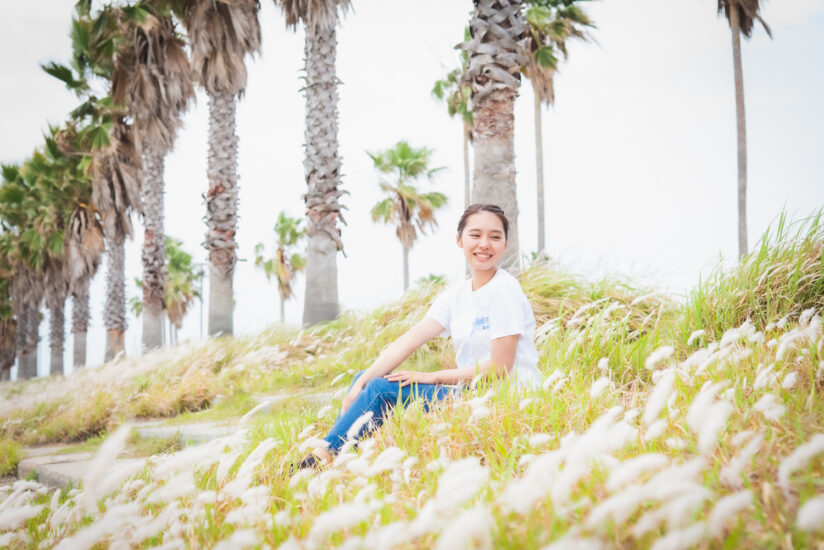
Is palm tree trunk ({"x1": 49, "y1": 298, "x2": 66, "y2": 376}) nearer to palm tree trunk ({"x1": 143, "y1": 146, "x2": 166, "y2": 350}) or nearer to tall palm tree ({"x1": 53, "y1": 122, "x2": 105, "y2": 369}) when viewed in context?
tall palm tree ({"x1": 53, "y1": 122, "x2": 105, "y2": 369})

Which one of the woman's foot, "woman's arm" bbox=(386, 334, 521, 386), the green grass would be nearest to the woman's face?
"woman's arm" bbox=(386, 334, 521, 386)

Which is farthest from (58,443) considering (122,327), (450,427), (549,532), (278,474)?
(122,327)

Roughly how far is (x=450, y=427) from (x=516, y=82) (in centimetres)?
523

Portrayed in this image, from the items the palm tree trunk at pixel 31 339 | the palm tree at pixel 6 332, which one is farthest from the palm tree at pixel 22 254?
the palm tree at pixel 6 332

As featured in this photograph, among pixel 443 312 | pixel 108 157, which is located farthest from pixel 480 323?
pixel 108 157

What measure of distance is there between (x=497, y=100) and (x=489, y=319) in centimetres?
426

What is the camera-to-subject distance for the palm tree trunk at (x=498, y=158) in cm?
600

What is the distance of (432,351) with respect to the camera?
5629 millimetres

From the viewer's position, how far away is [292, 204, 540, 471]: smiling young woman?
Result: 255 centimetres

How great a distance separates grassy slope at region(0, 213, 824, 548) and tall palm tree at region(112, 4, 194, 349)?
1079cm

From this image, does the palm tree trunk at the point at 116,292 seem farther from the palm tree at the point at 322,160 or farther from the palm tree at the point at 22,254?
the palm tree at the point at 322,160

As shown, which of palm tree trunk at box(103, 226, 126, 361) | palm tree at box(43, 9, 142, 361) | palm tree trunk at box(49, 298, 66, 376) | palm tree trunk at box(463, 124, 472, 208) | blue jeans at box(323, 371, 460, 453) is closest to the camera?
blue jeans at box(323, 371, 460, 453)

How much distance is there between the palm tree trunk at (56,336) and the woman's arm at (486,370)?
25.8 meters

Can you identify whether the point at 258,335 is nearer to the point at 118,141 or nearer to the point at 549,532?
A: the point at 549,532
